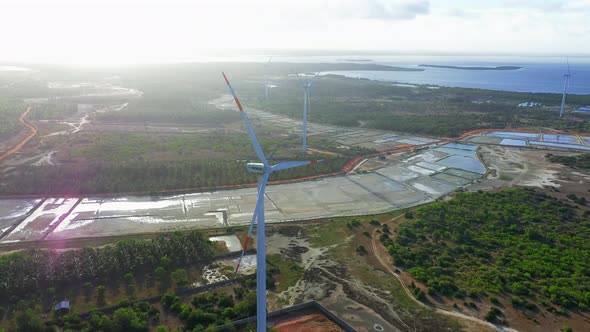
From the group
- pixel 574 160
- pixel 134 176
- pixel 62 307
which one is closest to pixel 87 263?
pixel 62 307

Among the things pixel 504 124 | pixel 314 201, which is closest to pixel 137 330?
pixel 314 201

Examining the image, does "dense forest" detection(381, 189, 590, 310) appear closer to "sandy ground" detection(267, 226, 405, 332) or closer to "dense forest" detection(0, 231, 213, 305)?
"sandy ground" detection(267, 226, 405, 332)

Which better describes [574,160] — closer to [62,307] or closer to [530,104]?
[62,307]

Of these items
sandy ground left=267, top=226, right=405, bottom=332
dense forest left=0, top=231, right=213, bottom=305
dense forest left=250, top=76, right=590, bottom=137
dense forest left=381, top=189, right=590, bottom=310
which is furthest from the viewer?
dense forest left=250, top=76, right=590, bottom=137

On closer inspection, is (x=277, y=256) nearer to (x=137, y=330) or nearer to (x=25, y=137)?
(x=137, y=330)

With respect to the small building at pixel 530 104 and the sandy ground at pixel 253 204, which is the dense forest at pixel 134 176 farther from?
the small building at pixel 530 104

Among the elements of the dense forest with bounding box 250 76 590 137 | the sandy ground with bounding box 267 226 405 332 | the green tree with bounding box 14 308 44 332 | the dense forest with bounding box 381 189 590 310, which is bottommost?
the sandy ground with bounding box 267 226 405 332

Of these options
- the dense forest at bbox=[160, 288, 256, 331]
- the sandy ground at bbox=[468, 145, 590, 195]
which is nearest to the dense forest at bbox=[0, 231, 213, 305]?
the dense forest at bbox=[160, 288, 256, 331]
